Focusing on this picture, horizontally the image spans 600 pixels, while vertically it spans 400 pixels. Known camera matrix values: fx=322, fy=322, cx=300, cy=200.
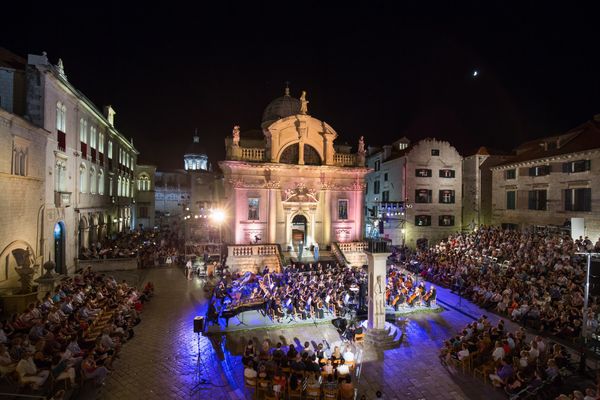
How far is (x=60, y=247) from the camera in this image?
2272 cm

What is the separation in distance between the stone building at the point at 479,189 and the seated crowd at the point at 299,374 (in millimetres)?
32505

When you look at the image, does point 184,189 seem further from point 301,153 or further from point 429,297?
point 429,297

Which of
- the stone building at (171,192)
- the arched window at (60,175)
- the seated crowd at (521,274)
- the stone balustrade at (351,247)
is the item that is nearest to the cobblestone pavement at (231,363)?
the seated crowd at (521,274)

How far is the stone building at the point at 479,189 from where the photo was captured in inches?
1468

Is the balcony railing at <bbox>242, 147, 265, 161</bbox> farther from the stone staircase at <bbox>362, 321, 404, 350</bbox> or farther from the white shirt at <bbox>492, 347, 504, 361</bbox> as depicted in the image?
the white shirt at <bbox>492, 347, 504, 361</bbox>

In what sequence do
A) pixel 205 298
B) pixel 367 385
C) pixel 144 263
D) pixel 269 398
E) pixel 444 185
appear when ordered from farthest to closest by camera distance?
1. pixel 444 185
2. pixel 144 263
3. pixel 205 298
4. pixel 367 385
5. pixel 269 398

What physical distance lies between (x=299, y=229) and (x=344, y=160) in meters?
7.64

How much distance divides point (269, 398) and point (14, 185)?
16.7 meters

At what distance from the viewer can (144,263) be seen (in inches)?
1083

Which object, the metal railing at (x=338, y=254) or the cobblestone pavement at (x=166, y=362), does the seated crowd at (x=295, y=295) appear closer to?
the cobblestone pavement at (x=166, y=362)

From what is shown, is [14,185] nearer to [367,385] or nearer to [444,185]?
[367,385]

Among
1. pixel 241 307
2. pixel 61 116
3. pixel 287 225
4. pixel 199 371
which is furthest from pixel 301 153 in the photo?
pixel 199 371

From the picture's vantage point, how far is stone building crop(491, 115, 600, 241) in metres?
25.2

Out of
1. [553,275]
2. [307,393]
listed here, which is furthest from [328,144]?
[307,393]
